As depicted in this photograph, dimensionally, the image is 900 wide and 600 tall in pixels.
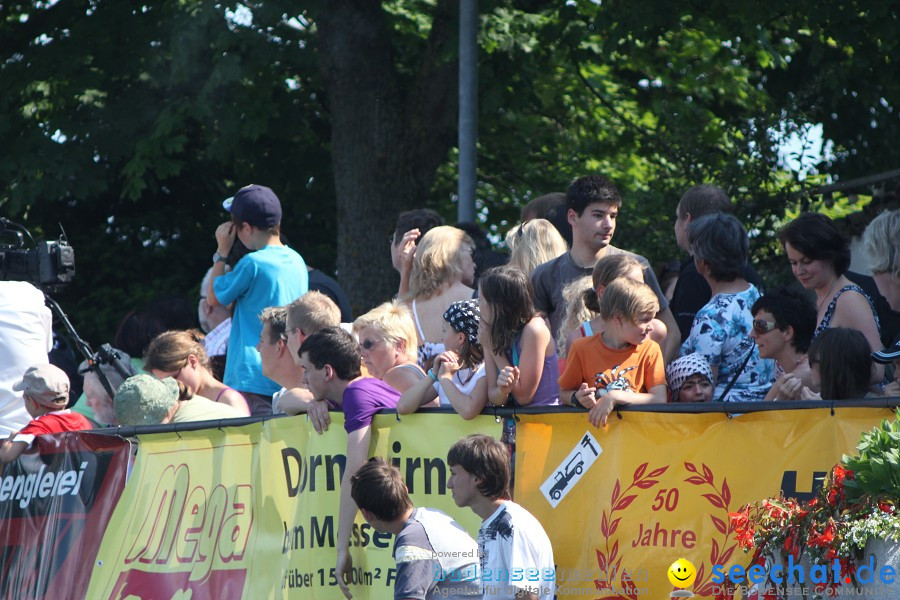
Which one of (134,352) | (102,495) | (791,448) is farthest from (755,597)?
(134,352)

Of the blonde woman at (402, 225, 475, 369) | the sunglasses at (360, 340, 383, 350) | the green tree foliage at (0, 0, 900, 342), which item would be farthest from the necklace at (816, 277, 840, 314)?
the green tree foliage at (0, 0, 900, 342)

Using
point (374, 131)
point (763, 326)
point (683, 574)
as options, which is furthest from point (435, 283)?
point (374, 131)

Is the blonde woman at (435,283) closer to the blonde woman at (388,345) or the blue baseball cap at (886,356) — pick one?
the blonde woman at (388,345)

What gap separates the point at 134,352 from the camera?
8.80m

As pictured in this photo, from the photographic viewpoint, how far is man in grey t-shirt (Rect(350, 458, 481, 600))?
17.2 ft

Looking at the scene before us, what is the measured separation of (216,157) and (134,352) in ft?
13.1

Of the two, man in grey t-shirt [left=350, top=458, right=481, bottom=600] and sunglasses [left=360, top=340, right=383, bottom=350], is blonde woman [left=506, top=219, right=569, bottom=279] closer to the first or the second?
sunglasses [left=360, top=340, right=383, bottom=350]

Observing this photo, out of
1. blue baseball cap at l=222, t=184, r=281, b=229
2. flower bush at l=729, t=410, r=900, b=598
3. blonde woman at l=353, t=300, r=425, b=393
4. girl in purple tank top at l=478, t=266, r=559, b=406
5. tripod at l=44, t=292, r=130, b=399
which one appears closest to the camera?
flower bush at l=729, t=410, r=900, b=598

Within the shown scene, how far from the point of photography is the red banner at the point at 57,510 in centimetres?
757

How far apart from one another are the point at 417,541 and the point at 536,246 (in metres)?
2.20

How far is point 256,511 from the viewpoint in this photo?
21.9ft

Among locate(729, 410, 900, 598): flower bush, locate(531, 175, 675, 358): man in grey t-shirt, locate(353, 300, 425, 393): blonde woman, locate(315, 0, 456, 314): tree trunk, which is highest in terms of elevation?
locate(315, 0, 456, 314): tree trunk

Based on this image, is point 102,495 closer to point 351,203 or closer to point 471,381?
point 471,381

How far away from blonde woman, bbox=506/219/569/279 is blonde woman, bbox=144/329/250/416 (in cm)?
179
